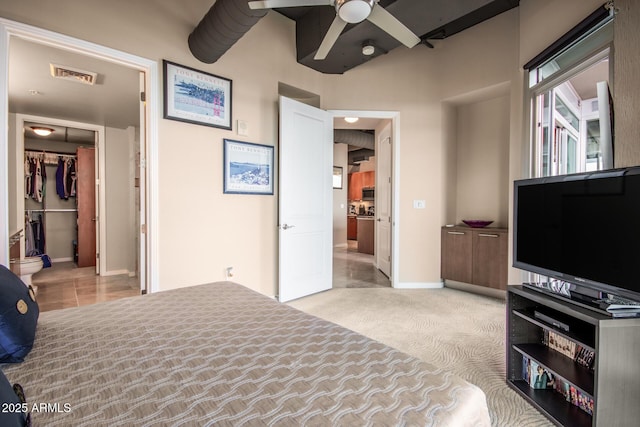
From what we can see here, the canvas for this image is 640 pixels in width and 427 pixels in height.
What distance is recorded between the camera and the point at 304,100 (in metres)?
4.20

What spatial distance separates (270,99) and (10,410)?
3361 mm

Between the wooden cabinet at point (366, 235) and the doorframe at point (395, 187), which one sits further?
the wooden cabinet at point (366, 235)

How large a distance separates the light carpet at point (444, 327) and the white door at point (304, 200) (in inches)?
11.1

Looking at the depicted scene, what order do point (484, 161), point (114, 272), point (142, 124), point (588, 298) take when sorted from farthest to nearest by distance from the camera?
1. point (114, 272)
2. point (484, 161)
3. point (142, 124)
4. point (588, 298)

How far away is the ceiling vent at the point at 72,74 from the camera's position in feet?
9.87

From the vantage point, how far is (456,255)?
402 cm

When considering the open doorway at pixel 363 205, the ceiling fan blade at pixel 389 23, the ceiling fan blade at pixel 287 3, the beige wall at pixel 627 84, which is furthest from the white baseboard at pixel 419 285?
the ceiling fan blade at pixel 287 3

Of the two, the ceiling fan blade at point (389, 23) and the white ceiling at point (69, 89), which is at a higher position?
the white ceiling at point (69, 89)

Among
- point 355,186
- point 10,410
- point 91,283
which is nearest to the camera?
point 10,410

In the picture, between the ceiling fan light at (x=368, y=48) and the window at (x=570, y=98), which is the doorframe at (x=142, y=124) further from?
the window at (x=570, y=98)

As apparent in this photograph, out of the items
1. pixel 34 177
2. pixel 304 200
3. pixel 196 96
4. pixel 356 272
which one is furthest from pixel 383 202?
pixel 34 177

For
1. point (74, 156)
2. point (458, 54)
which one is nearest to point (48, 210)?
point (74, 156)

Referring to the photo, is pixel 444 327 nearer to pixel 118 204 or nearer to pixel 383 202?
pixel 383 202

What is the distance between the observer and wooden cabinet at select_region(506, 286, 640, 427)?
135cm
